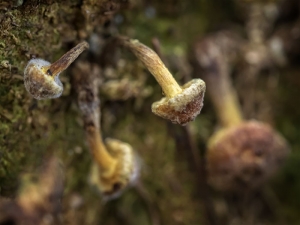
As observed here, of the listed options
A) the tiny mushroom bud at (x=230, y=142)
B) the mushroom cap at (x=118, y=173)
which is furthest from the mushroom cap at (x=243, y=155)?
the mushroom cap at (x=118, y=173)

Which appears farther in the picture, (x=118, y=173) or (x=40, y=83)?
(x=118, y=173)

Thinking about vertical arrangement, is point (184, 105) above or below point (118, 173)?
above

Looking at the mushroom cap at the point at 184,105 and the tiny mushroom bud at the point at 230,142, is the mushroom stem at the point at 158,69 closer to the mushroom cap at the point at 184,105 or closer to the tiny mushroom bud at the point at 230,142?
the mushroom cap at the point at 184,105

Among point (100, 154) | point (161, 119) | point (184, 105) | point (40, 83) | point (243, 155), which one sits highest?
point (40, 83)

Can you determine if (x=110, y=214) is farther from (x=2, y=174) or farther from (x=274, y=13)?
(x=274, y=13)

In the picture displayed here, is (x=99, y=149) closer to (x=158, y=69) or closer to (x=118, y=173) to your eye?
(x=118, y=173)

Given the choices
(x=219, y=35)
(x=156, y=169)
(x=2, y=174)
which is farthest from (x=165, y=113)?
(x=219, y=35)

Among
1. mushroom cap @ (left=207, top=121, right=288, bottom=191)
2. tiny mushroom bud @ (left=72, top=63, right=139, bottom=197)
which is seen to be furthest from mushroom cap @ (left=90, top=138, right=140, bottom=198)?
mushroom cap @ (left=207, top=121, right=288, bottom=191)

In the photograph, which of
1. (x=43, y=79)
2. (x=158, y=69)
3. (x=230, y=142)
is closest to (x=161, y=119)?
(x=230, y=142)
